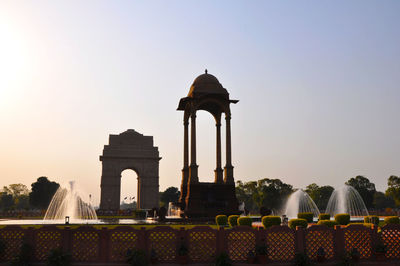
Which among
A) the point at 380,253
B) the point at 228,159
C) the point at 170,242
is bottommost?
the point at 380,253

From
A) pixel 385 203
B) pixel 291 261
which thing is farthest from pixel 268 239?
pixel 385 203

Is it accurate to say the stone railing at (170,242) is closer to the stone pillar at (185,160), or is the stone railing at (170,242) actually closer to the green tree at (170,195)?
the stone pillar at (185,160)

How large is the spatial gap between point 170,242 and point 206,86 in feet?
78.6

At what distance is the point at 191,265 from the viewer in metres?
10.0

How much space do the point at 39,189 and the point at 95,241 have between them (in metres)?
82.2

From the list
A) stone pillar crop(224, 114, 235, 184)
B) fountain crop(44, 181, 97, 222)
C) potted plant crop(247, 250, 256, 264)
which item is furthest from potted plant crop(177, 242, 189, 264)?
fountain crop(44, 181, 97, 222)

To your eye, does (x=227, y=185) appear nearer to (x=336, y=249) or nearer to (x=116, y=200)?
(x=336, y=249)

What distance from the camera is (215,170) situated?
1313 inches

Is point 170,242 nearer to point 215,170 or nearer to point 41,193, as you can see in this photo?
point 215,170

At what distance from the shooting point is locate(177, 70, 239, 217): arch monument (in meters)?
30.4

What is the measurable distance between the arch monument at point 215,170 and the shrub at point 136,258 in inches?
779

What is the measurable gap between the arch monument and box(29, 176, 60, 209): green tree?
6108 cm

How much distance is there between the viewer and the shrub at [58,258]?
974cm

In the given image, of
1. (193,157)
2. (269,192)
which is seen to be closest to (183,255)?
(193,157)
